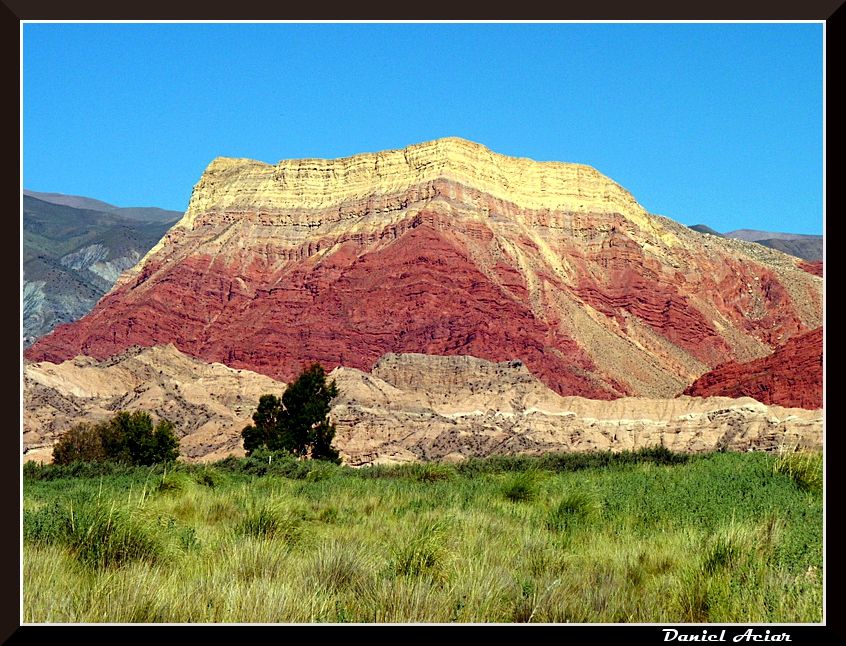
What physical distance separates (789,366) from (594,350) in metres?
37.6

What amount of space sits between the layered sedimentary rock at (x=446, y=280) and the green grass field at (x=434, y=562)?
93.9 metres

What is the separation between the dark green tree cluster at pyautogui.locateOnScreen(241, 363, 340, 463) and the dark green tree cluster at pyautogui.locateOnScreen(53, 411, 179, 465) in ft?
18.0

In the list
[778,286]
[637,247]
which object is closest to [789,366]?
[637,247]

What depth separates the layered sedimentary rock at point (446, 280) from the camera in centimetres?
11162

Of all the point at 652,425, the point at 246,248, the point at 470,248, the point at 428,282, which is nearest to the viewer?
the point at 652,425

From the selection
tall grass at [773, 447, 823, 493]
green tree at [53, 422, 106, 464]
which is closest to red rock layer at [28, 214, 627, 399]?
green tree at [53, 422, 106, 464]

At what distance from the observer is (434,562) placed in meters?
7.54

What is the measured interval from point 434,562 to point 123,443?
36013 millimetres

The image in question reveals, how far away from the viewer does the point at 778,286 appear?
460ft

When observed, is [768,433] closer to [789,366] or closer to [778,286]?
[789,366]

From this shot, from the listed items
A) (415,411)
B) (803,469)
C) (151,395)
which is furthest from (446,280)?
(803,469)

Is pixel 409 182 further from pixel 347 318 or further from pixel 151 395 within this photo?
pixel 151 395

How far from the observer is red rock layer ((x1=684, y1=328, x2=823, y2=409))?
7607 centimetres

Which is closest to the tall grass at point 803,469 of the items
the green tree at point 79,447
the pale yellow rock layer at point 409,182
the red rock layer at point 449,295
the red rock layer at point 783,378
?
the green tree at point 79,447
